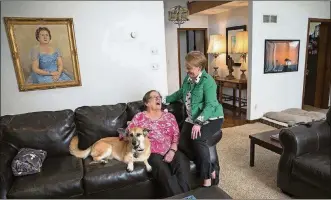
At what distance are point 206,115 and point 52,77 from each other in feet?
6.17

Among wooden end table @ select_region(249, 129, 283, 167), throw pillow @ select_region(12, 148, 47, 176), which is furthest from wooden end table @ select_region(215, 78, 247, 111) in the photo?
throw pillow @ select_region(12, 148, 47, 176)

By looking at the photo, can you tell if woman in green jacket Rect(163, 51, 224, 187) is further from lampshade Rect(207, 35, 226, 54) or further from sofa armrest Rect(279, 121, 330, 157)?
lampshade Rect(207, 35, 226, 54)

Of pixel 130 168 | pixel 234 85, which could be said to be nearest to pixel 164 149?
pixel 130 168

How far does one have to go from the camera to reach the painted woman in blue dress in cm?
255

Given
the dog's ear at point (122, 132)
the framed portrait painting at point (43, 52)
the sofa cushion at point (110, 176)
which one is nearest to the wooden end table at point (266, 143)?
the sofa cushion at point (110, 176)

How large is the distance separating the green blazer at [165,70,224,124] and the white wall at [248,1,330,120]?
7.29 feet

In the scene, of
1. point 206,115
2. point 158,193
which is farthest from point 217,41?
point 158,193

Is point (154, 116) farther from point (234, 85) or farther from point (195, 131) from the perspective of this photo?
point (234, 85)

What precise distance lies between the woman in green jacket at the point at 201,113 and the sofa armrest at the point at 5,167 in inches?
53.7

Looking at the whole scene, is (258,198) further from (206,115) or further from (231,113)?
(231,113)

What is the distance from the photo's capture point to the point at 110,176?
1.75 metres

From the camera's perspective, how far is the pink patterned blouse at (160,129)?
1.97 meters

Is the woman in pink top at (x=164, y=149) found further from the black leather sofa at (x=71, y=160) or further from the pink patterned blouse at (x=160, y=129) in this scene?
the black leather sofa at (x=71, y=160)

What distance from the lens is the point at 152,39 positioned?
303cm
